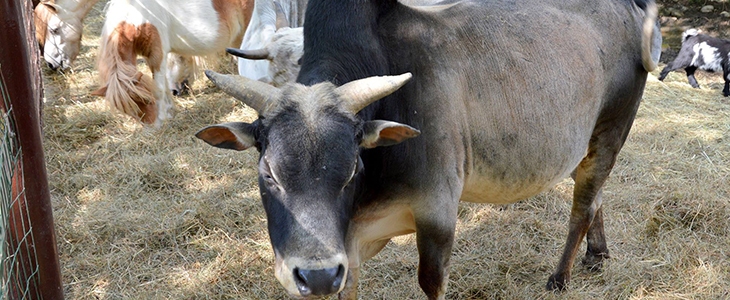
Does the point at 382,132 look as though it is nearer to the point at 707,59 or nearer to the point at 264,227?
the point at 264,227

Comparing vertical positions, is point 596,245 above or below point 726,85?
above

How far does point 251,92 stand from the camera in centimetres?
232

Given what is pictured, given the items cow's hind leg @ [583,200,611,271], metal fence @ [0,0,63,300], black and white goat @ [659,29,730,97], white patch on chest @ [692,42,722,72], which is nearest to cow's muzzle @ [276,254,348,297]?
metal fence @ [0,0,63,300]

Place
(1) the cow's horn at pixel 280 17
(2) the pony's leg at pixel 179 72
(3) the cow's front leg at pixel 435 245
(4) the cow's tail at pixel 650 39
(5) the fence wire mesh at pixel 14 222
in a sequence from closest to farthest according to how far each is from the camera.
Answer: (5) the fence wire mesh at pixel 14 222 < (3) the cow's front leg at pixel 435 245 < (4) the cow's tail at pixel 650 39 < (1) the cow's horn at pixel 280 17 < (2) the pony's leg at pixel 179 72

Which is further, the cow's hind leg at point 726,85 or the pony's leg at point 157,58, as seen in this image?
the cow's hind leg at point 726,85

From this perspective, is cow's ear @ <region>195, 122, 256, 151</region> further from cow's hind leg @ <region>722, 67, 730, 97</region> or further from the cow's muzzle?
cow's hind leg @ <region>722, 67, 730, 97</region>

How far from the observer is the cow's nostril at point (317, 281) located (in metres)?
2.15

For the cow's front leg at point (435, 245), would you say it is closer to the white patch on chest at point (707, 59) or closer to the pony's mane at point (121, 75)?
the pony's mane at point (121, 75)

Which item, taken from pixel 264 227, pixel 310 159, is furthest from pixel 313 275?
pixel 264 227

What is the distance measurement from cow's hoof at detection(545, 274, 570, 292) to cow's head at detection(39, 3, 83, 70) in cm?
584

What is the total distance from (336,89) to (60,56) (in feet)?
19.8

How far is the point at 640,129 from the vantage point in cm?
621

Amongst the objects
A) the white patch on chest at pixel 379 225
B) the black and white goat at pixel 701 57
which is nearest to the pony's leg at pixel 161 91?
the white patch on chest at pixel 379 225

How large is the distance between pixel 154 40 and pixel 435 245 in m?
4.38
